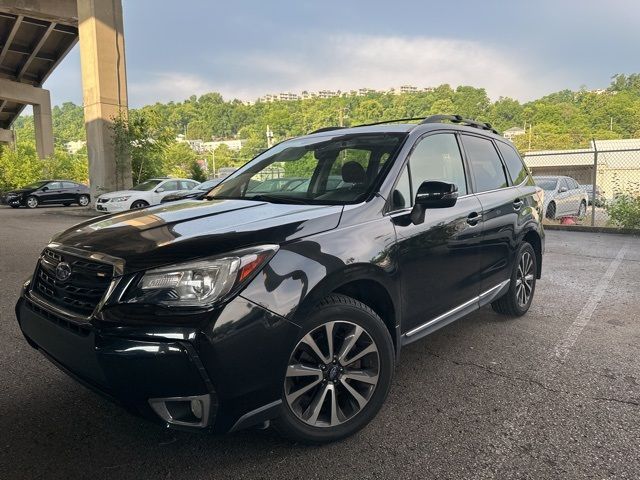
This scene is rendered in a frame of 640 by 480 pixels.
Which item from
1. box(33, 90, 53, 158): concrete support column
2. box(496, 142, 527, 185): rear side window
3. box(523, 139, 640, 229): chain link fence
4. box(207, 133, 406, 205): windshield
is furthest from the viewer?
box(33, 90, 53, 158): concrete support column

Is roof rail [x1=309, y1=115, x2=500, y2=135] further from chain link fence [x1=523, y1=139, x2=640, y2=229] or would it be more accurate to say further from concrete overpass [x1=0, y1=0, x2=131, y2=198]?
concrete overpass [x1=0, y1=0, x2=131, y2=198]

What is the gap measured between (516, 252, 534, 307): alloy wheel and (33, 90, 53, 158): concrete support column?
1622 inches

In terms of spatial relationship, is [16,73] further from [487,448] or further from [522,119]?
[522,119]

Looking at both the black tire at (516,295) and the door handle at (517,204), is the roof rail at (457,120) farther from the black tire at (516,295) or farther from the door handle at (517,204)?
the black tire at (516,295)

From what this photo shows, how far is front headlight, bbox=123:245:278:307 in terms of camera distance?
204 centimetres

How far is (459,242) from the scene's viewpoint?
3350mm

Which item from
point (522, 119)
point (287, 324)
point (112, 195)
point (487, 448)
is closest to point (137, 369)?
point (287, 324)

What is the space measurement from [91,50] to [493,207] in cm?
1969

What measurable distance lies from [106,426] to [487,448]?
2063 mm

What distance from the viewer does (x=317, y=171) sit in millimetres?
3428

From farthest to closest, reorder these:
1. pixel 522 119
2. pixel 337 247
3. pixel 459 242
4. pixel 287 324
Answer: pixel 522 119 → pixel 459 242 → pixel 337 247 → pixel 287 324

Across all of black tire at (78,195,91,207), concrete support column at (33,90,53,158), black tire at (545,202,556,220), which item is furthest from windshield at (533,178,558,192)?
concrete support column at (33,90,53,158)

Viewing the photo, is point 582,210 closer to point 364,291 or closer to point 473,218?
point 473,218

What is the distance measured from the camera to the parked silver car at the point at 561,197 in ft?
41.9
